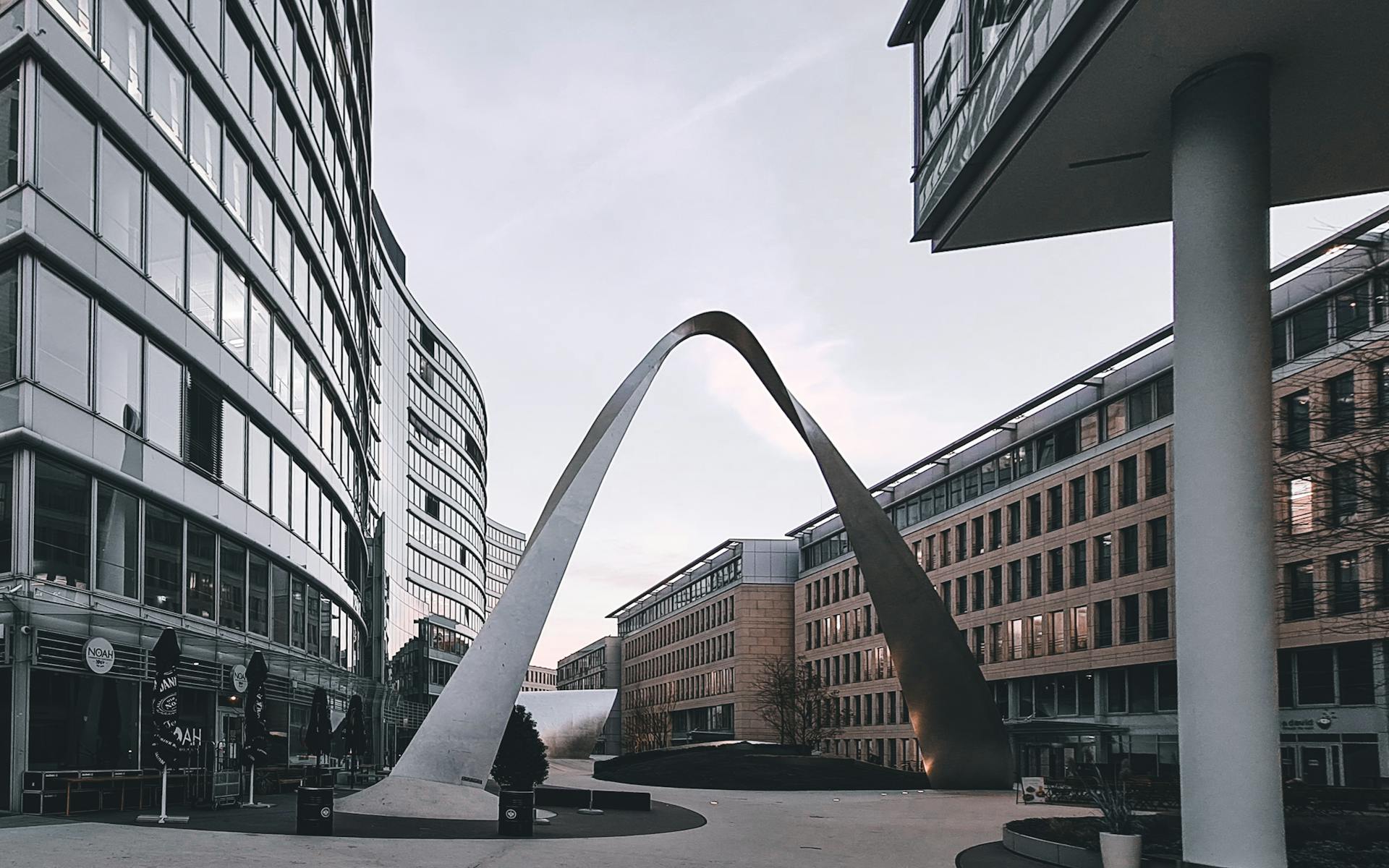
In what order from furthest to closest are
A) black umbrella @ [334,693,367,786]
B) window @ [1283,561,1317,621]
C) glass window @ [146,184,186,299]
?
window @ [1283,561,1317,621] < black umbrella @ [334,693,367,786] < glass window @ [146,184,186,299]

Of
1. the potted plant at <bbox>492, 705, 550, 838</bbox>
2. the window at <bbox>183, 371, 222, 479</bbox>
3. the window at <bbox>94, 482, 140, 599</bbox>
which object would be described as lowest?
the potted plant at <bbox>492, 705, 550, 838</bbox>

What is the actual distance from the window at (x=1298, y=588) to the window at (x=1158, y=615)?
26.2ft

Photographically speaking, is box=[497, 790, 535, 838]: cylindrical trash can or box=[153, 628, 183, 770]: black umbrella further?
box=[153, 628, 183, 770]: black umbrella

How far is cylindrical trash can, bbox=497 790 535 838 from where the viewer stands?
20.2 metres

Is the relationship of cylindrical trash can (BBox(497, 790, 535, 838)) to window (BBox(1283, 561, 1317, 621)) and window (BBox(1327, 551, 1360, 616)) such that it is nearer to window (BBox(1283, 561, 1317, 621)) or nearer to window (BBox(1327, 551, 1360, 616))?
window (BBox(1327, 551, 1360, 616))

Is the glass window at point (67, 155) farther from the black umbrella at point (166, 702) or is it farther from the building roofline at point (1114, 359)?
the building roofline at point (1114, 359)

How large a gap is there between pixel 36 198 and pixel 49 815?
1022 centimetres

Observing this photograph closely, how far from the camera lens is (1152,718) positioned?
5494cm

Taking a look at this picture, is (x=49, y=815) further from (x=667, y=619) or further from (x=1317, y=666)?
(x=667, y=619)

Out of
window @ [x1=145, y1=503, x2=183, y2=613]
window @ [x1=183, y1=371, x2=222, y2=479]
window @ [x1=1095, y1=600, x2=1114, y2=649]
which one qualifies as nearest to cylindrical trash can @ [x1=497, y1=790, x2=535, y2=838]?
window @ [x1=145, y1=503, x2=183, y2=613]

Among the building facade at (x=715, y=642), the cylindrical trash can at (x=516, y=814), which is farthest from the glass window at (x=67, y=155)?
the building facade at (x=715, y=642)

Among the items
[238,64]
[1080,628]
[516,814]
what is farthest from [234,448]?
[1080,628]

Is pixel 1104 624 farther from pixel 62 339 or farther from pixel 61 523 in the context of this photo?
pixel 62 339

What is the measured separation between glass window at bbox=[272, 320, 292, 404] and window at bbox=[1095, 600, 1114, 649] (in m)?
38.8
